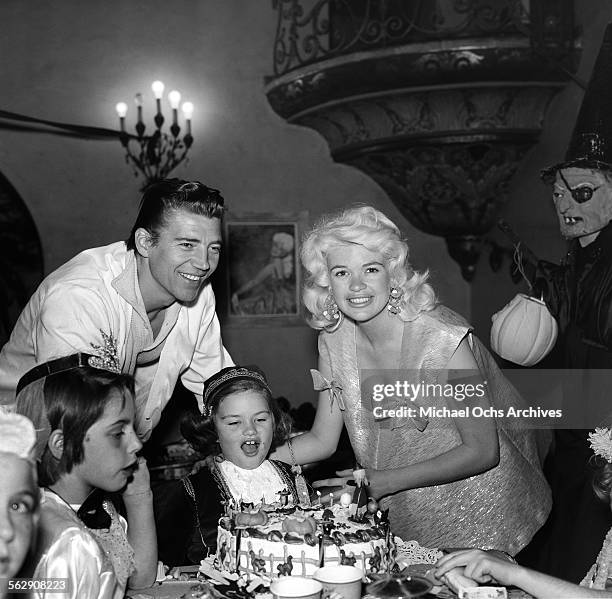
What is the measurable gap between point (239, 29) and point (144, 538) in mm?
4313

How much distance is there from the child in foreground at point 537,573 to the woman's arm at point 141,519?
30.4 inches

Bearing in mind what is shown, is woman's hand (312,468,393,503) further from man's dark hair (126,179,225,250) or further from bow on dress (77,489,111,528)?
man's dark hair (126,179,225,250)

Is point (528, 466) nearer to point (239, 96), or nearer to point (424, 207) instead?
point (424, 207)

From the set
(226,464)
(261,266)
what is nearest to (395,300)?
(226,464)

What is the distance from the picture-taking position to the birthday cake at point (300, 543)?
6.49ft

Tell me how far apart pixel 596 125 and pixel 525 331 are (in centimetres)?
92

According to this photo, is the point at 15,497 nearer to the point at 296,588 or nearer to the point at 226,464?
the point at 296,588

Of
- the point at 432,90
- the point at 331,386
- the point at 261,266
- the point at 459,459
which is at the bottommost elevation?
the point at 459,459

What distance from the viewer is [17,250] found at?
554 cm

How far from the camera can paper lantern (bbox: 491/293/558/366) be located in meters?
3.44

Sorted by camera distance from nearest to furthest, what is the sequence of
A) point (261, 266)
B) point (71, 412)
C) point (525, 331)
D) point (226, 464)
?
1. point (71, 412)
2. point (226, 464)
3. point (525, 331)
4. point (261, 266)

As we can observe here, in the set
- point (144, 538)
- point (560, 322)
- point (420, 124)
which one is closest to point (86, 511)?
→ point (144, 538)

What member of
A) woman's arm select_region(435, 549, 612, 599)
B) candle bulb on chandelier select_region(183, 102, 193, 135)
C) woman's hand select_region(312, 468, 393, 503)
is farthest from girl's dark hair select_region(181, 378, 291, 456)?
candle bulb on chandelier select_region(183, 102, 193, 135)

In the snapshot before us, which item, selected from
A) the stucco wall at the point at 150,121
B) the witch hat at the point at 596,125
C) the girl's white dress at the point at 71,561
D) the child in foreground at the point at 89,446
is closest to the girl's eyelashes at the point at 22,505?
the girl's white dress at the point at 71,561
